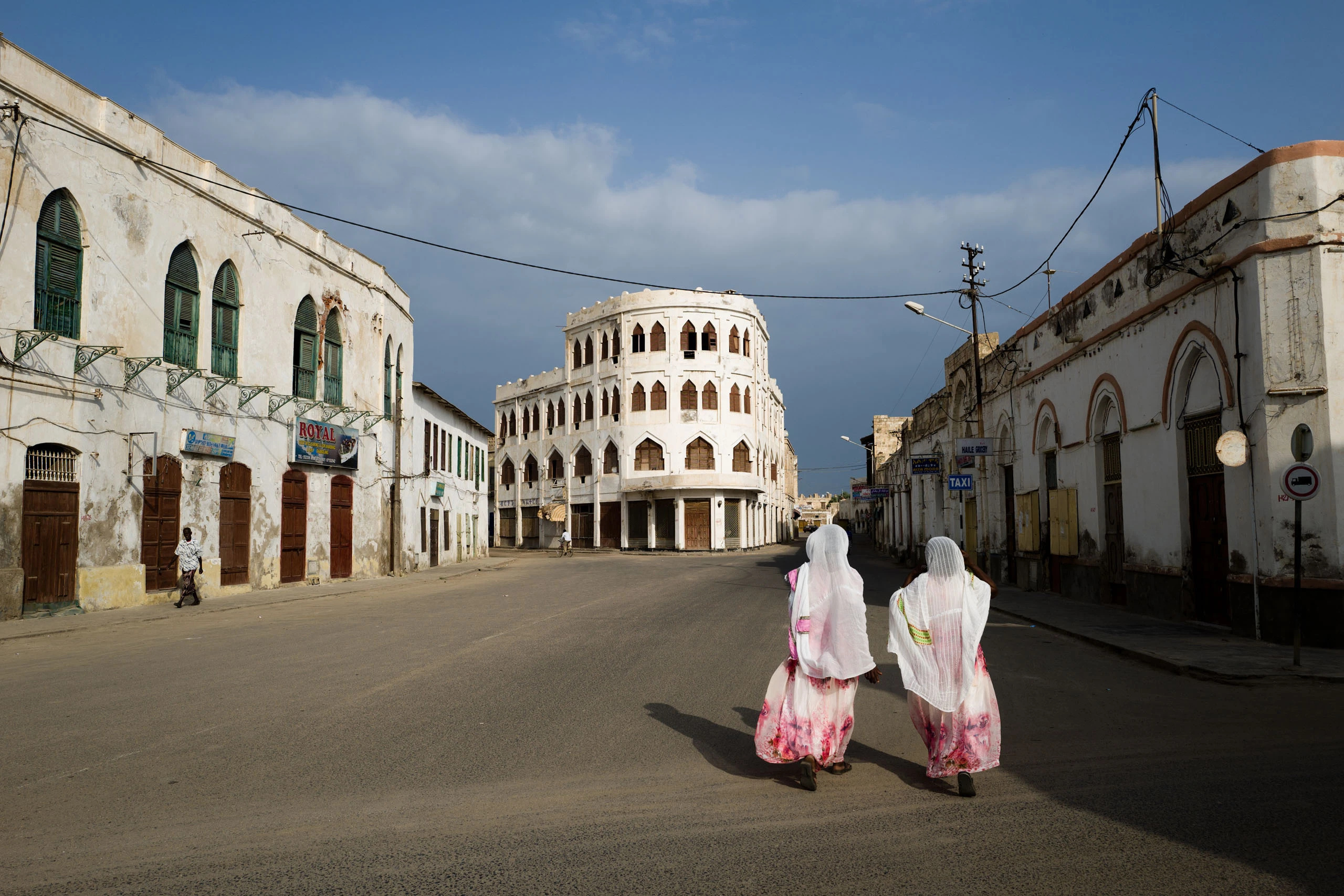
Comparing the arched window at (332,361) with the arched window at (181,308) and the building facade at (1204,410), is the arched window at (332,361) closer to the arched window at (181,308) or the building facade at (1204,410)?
the arched window at (181,308)

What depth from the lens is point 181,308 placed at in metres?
20.6

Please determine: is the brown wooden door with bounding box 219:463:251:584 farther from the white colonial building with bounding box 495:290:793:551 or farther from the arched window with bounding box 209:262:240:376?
the white colonial building with bounding box 495:290:793:551

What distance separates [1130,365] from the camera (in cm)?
1680

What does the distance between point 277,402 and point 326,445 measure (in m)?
2.44

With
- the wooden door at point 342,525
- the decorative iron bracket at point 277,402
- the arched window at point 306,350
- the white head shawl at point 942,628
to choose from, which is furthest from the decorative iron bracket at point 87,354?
the white head shawl at point 942,628

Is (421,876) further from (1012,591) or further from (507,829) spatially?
(1012,591)

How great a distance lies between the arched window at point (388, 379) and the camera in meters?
31.4

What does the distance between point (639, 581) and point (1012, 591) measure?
964cm

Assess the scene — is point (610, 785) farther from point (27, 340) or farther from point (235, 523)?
point (235, 523)

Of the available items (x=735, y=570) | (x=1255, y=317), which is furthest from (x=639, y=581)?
(x=1255, y=317)

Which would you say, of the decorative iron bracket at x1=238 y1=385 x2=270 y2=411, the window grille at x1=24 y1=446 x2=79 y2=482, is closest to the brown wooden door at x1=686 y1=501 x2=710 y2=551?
the decorative iron bracket at x1=238 y1=385 x2=270 y2=411

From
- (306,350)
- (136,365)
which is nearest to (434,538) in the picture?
(306,350)

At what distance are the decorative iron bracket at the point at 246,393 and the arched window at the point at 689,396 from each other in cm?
3303

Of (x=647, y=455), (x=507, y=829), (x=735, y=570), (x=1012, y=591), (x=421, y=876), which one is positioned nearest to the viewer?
(x=421, y=876)
